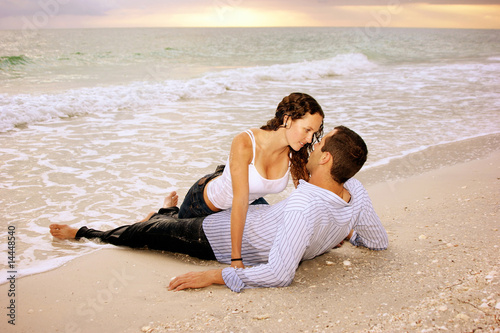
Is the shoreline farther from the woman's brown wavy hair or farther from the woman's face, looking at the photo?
the woman's face

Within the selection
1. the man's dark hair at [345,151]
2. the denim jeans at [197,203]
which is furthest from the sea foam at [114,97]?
the man's dark hair at [345,151]

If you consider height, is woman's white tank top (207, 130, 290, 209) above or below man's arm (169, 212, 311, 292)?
above

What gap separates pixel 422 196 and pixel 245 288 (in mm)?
2790

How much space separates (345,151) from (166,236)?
1.69m

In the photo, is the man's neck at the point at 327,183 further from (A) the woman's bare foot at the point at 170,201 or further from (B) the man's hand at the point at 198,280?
(A) the woman's bare foot at the point at 170,201

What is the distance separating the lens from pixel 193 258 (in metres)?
3.65

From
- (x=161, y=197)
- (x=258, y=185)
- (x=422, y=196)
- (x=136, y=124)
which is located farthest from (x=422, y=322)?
(x=136, y=124)

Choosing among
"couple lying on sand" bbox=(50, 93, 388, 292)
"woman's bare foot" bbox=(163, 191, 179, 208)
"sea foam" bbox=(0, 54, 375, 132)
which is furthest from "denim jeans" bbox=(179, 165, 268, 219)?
"sea foam" bbox=(0, 54, 375, 132)

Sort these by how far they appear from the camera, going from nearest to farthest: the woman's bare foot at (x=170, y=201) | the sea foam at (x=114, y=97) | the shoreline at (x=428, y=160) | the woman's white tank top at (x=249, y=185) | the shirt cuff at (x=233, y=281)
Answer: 1. the shirt cuff at (x=233, y=281)
2. the woman's white tank top at (x=249, y=185)
3. the woman's bare foot at (x=170, y=201)
4. the shoreline at (x=428, y=160)
5. the sea foam at (x=114, y=97)

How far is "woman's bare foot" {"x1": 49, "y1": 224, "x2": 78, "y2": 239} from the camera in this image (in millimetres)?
3957

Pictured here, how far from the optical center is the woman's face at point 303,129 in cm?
310

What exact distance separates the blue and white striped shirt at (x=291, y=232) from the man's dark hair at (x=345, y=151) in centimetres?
18

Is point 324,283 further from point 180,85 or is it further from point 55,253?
point 180,85

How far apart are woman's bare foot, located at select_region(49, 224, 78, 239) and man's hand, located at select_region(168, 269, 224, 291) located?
59.2 inches
